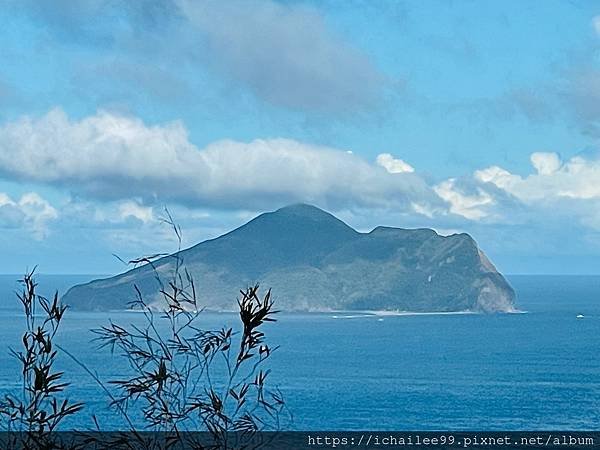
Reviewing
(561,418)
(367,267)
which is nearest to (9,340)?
(561,418)

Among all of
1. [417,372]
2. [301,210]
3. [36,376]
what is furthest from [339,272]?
[36,376]

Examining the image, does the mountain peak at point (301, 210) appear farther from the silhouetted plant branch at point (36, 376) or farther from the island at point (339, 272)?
the silhouetted plant branch at point (36, 376)

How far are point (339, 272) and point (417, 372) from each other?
106 feet

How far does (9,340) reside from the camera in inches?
1730

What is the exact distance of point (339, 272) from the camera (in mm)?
68812

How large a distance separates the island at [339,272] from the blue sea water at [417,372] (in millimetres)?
4906

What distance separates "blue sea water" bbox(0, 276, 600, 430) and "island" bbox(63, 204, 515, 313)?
4.91 m

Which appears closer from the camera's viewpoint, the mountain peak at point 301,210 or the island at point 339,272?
the island at point 339,272

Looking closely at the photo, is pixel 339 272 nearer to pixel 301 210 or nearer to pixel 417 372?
pixel 301 210

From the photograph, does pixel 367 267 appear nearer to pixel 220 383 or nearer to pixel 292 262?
pixel 292 262

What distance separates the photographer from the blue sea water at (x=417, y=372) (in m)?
28.2

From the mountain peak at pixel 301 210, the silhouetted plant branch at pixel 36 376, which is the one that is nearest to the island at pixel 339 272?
the mountain peak at pixel 301 210

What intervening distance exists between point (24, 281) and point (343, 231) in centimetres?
7134

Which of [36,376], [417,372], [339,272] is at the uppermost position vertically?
[339,272]
